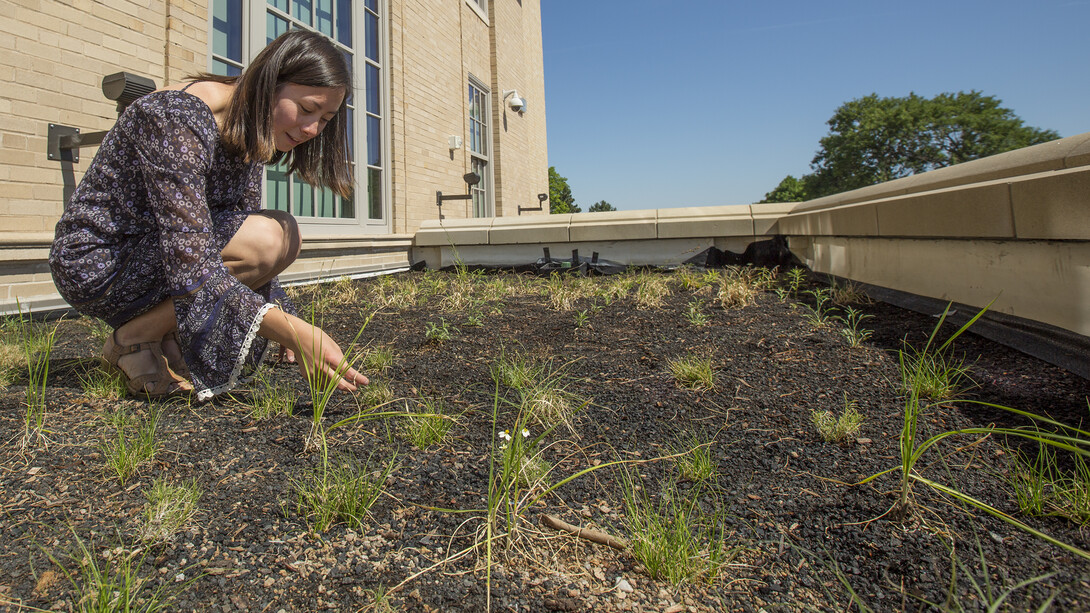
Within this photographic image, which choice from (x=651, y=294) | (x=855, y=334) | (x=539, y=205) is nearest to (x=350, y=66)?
(x=651, y=294)

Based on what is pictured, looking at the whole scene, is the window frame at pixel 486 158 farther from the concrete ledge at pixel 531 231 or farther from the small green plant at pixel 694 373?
the small green plant at pixel 694 373

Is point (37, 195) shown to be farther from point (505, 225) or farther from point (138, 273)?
point (505, 225)

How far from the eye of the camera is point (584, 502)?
127cm

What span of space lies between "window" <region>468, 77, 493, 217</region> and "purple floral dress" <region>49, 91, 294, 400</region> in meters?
7.72

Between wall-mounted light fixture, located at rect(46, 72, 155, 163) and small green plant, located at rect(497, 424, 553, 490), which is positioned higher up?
wall-mounted light fixture, located at rect(46, 72, 155, 163)

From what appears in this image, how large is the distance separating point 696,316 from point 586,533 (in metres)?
1.76

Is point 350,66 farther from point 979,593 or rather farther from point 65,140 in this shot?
point 979,593

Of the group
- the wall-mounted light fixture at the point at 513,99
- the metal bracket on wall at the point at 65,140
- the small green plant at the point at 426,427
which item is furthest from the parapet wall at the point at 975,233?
the wall-mounted light fixture at the point at 513,99

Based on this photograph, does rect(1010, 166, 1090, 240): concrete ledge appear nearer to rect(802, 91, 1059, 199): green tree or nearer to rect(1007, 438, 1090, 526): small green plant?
rect(1007, 438, 1090, 526): small green plant

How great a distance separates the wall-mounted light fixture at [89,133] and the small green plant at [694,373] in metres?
3.50

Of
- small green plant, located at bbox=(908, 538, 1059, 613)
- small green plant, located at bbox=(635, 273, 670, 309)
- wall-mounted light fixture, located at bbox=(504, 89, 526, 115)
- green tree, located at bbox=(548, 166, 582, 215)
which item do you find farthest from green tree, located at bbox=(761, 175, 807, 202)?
small green plant, located at bbox=(908, 538, 1059, 613)

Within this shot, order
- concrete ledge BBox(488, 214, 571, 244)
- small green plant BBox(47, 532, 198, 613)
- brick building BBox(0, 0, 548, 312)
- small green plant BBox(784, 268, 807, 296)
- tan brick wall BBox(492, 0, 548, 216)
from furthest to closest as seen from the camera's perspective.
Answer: tan brick wall BBox(492, 0, 548, 216)
concrete ledge BBox(488, 214, 571, 244)
small green plant BBox(784, 268, 807, 296)
brick building BBox(0, 0, 548, 312)
small green plant BBox(47, 532, 198, 613)

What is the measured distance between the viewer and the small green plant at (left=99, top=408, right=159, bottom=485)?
1.33 meters

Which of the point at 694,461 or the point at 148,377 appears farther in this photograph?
the point at 148,377
